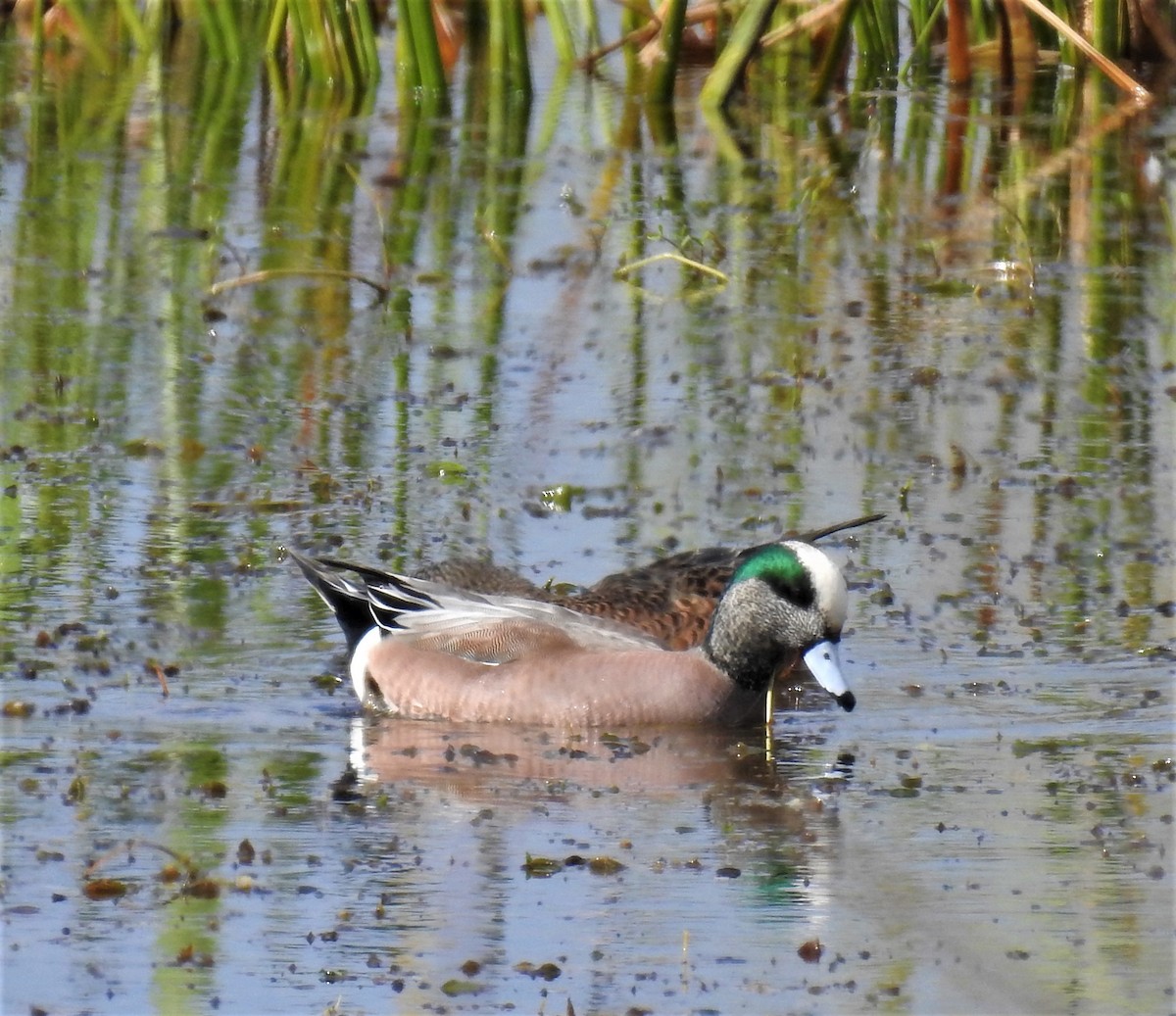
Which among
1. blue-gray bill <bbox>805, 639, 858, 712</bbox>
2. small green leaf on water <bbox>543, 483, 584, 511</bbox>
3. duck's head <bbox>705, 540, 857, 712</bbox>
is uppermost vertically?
small green leaf on water <bbox>543, 483, 584, 511</bbox>

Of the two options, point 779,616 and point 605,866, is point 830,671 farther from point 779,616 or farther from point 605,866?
point 605,866

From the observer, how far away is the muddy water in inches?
184

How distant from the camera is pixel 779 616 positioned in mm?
6324

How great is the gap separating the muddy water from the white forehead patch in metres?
0.28

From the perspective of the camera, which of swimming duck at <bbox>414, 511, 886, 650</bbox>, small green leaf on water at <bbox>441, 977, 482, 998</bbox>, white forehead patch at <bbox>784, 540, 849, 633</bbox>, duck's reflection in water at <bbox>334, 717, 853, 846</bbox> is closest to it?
small green leaf on water at <bbox>441, 977, 482, 998</bbox>

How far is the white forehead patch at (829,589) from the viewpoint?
20.2 feet

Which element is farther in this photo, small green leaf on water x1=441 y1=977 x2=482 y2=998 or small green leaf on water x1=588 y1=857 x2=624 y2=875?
small green leaf on water x1=588 y1=857 x2=624 y2=875

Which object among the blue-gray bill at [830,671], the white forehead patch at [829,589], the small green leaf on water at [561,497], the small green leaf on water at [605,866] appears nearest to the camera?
the small green leaf on water at [605,866]

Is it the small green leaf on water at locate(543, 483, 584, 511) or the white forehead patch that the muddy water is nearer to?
the small green leaf on water at locate(543, 483, 584, 511)

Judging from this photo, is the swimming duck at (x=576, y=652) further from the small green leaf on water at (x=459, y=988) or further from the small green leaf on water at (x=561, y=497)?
the small green leaf on water at (x=459, y=988)

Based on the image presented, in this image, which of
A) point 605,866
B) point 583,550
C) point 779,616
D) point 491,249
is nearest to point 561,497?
point 583,550

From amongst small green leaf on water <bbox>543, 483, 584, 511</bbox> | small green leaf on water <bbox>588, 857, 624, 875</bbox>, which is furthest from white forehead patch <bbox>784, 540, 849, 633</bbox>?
small green leaf on water <bbox>543, 483, 584, 511</bbox>

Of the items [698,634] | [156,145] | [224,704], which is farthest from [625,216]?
[224,704]

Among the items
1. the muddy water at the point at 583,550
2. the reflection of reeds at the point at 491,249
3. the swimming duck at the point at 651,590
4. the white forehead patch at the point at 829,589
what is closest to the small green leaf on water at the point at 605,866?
the muddy water at the point at 583,550
